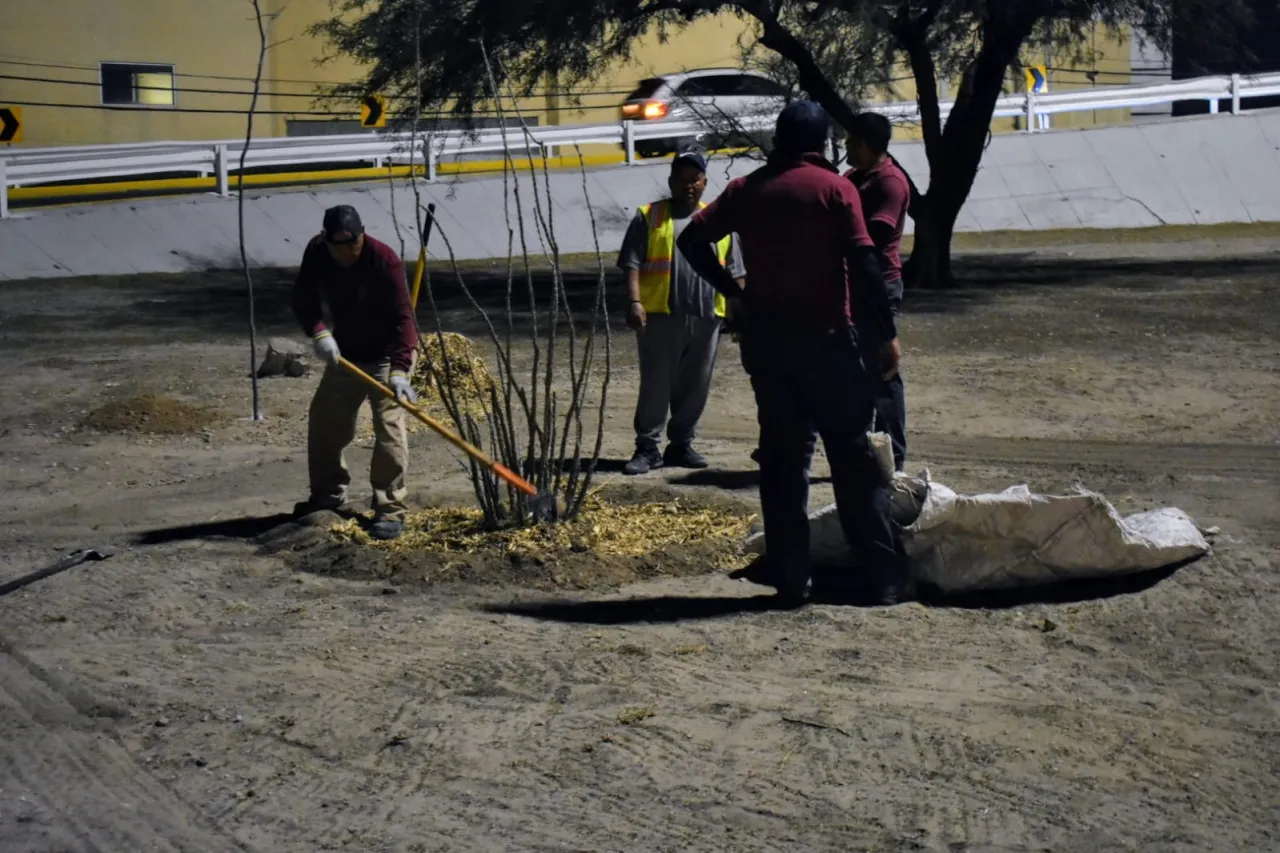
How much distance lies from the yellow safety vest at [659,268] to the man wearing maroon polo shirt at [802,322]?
8.25ft

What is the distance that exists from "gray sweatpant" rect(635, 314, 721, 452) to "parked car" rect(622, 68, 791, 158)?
9.45 meters

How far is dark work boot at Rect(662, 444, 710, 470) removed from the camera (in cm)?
943

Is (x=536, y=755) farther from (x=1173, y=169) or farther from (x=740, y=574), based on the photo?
(x=1173, y=169)

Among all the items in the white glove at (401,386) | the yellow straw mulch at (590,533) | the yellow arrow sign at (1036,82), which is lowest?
the yellow straw mulch at (590,533)

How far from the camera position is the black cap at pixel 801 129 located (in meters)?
6.32

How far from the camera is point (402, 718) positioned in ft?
18.0

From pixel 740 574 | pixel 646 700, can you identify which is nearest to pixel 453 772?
pixel 646 700

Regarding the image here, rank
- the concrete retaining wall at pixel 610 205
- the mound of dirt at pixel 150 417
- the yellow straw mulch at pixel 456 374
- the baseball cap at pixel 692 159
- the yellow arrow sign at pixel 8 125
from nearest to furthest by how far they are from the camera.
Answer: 1. the baseball cap at pixel 692 159
2. the mound of dirt at pixel 150 417
3. the yellow straw mulch at pixel 456 374
4. the concrete retaining wall at pixel 610 205
5. the yellow arrow sign at pixel 8 125

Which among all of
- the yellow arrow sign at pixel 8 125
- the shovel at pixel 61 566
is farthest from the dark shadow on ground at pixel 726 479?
the yellow arrow sign at pixel 8 125

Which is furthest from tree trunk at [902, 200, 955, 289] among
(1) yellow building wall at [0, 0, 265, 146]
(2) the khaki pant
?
(1) yellow building wall at [0, 0, 265, 146]

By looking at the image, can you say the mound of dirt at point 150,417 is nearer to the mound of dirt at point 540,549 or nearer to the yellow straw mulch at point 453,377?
the yellow straw mulch at point 453,377

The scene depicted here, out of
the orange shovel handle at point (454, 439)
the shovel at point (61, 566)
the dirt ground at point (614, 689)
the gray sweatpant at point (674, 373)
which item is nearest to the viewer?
the dirt ground at point (614, 689)

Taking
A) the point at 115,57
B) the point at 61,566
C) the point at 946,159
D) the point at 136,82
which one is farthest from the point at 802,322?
the point at 136,82

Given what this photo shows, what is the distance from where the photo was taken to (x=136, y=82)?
99.9 feet
